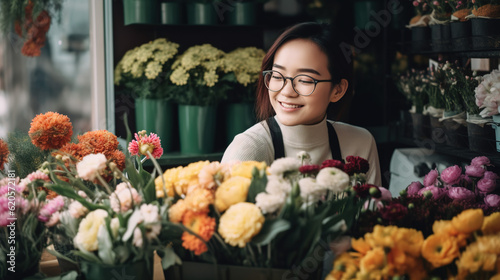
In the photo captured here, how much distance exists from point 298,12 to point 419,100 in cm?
90

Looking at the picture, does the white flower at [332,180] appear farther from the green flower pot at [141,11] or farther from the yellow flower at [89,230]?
the green flower pot at [141,11]

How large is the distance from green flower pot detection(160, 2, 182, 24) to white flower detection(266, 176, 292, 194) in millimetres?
1774

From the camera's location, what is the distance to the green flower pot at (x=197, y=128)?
236 cm

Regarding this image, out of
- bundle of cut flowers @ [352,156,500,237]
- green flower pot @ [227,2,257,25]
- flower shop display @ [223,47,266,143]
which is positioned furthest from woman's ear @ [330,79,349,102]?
green flower pot @ [227,2,257,25]

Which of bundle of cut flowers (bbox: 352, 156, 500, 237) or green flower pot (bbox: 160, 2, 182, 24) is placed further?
green flower pot (bbox: 160, 2, 182, 24)

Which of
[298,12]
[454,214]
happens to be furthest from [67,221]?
[298,12]

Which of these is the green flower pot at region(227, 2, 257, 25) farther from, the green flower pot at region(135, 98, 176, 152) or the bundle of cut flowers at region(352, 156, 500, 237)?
the bundle of cut flowers at region(352, 156, 500, 237)

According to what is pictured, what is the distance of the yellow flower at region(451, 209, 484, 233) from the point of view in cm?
83

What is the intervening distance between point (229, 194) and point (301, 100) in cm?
53

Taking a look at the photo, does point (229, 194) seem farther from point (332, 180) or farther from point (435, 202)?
point (435, 202)

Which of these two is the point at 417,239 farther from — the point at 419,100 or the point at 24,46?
the point at 24,46

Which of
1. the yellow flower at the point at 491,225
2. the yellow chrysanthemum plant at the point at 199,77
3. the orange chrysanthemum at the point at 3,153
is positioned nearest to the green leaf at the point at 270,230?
the yellow flower at the point at 491,225

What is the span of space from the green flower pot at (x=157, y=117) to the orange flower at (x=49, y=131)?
124 cm

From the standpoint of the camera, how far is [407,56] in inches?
115
